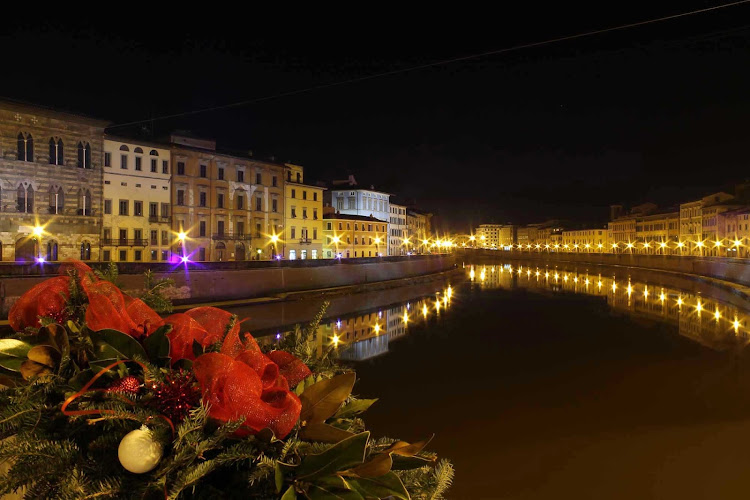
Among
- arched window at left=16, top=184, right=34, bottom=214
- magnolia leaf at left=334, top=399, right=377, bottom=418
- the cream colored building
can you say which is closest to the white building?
the cream colored building

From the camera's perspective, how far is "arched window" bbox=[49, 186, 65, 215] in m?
29.7

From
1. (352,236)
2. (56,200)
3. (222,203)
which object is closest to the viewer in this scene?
(56,200)

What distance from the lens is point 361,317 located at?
2680 cm

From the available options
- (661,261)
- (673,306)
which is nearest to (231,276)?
(673,306)

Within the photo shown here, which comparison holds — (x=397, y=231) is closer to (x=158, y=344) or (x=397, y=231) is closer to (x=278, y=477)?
(x=158, y=344)

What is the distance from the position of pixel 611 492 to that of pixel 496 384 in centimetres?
634

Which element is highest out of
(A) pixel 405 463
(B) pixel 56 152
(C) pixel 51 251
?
(B) pixel 56 152

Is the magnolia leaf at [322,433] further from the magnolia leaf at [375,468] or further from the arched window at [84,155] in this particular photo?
the arched window at [84,155]

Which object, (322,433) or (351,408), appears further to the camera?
(351,408)

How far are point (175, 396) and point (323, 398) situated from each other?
0.39 meters

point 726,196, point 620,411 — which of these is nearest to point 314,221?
point 620,411

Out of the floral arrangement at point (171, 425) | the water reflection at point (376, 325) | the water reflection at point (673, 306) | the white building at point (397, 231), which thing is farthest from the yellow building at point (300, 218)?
the floral arrangement at point (171, 425)

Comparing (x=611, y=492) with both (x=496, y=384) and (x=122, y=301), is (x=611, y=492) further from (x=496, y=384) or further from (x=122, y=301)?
(x=122, y=301)

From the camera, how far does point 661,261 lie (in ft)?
200
